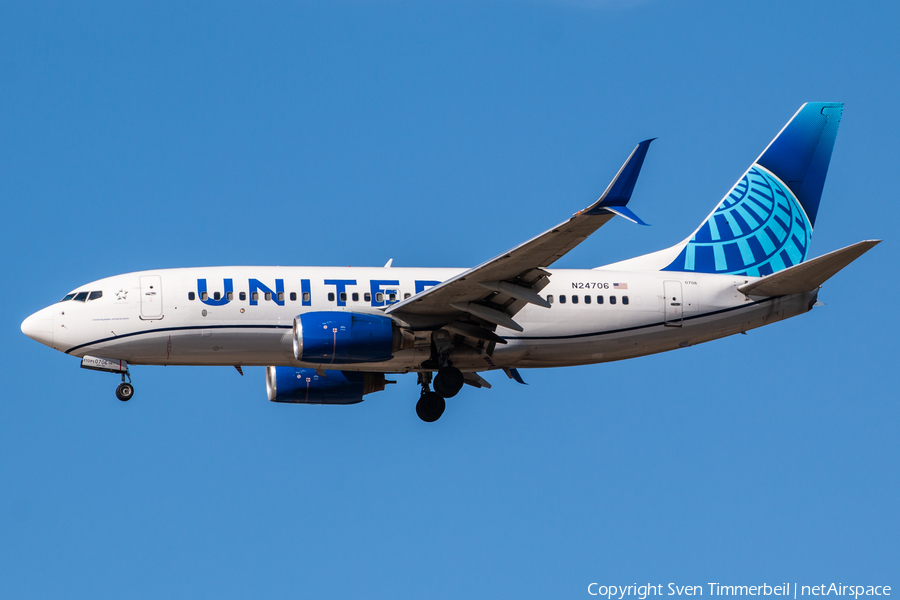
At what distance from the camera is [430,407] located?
32.0 meters

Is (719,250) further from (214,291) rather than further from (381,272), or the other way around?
(214,291)

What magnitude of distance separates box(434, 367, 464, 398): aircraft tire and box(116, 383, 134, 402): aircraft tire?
829 cm

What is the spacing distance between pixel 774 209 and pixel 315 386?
610 inches

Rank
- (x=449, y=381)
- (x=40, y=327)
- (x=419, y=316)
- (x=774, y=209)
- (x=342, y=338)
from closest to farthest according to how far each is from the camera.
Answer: (x=342, y=338), (x=419, y=316), (x=40, y=327), (x=449, y=381), (x=774, y=209)

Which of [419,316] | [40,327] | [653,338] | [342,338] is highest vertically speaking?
[40,327]

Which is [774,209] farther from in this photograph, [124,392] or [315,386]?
[124,392]

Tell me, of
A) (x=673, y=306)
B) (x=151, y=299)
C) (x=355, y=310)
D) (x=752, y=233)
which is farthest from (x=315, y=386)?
(x=752, y=233)

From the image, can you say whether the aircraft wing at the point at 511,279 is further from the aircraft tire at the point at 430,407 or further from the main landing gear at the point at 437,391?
the aircraft tire at the point at 430,407

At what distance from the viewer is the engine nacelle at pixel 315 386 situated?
1336 inches

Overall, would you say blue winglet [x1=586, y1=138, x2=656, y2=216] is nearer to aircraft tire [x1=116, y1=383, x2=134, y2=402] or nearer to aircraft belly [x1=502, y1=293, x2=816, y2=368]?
aircraft belly [x1=502, y1=293, x2=816, y2=368]

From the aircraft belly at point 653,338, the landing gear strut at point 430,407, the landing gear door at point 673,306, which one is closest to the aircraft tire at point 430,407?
the landing gear strut at point 430,407

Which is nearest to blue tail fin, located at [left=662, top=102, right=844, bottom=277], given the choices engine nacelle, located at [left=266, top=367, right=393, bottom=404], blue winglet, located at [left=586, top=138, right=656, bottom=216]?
engine nacelle, located at [left=266, top=367, right=393, bottom=404]

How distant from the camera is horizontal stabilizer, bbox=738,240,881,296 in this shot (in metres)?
29.6

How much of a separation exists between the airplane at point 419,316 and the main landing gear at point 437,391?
40 mm
